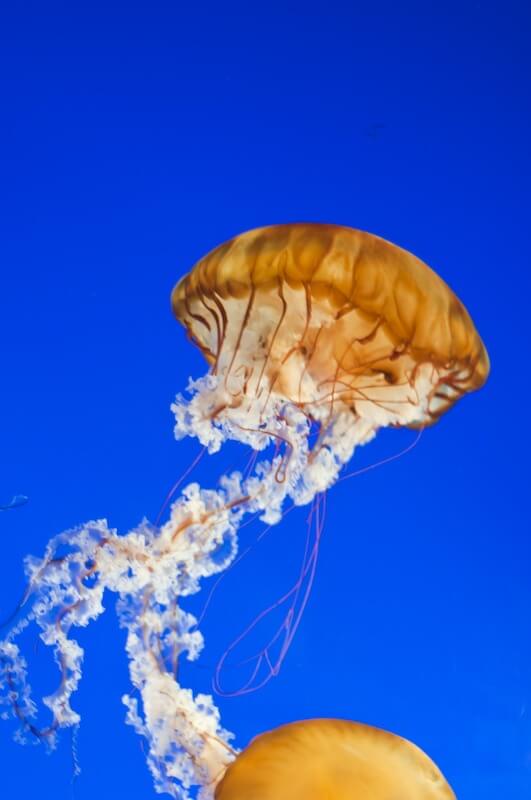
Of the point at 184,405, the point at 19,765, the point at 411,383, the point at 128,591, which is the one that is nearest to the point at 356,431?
the point at 411,383

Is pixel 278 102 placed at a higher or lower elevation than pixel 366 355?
higher

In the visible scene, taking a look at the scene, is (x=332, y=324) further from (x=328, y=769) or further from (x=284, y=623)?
(x=328, y=769)

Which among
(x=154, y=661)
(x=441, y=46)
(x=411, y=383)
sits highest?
(x=441, y=46)

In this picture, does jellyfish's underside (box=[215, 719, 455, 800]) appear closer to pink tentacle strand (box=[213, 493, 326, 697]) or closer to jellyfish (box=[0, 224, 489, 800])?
jellyfish (box=[0, 224, 489, 800])

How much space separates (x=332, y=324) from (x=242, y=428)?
563mm

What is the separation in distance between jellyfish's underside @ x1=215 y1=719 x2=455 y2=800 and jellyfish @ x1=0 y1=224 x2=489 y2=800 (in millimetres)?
13

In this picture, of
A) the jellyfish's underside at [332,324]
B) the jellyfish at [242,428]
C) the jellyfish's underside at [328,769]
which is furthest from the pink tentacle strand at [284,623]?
the jellyfish's underside at [328,769]

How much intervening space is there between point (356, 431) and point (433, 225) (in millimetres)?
977

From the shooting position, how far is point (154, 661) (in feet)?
11.8

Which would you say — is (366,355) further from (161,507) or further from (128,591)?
(128,591)

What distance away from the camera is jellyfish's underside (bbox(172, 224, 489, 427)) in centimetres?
325

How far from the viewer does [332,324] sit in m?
3.67

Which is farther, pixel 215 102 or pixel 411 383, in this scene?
pixel 215 102

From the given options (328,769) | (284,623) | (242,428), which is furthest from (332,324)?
(328,769)
